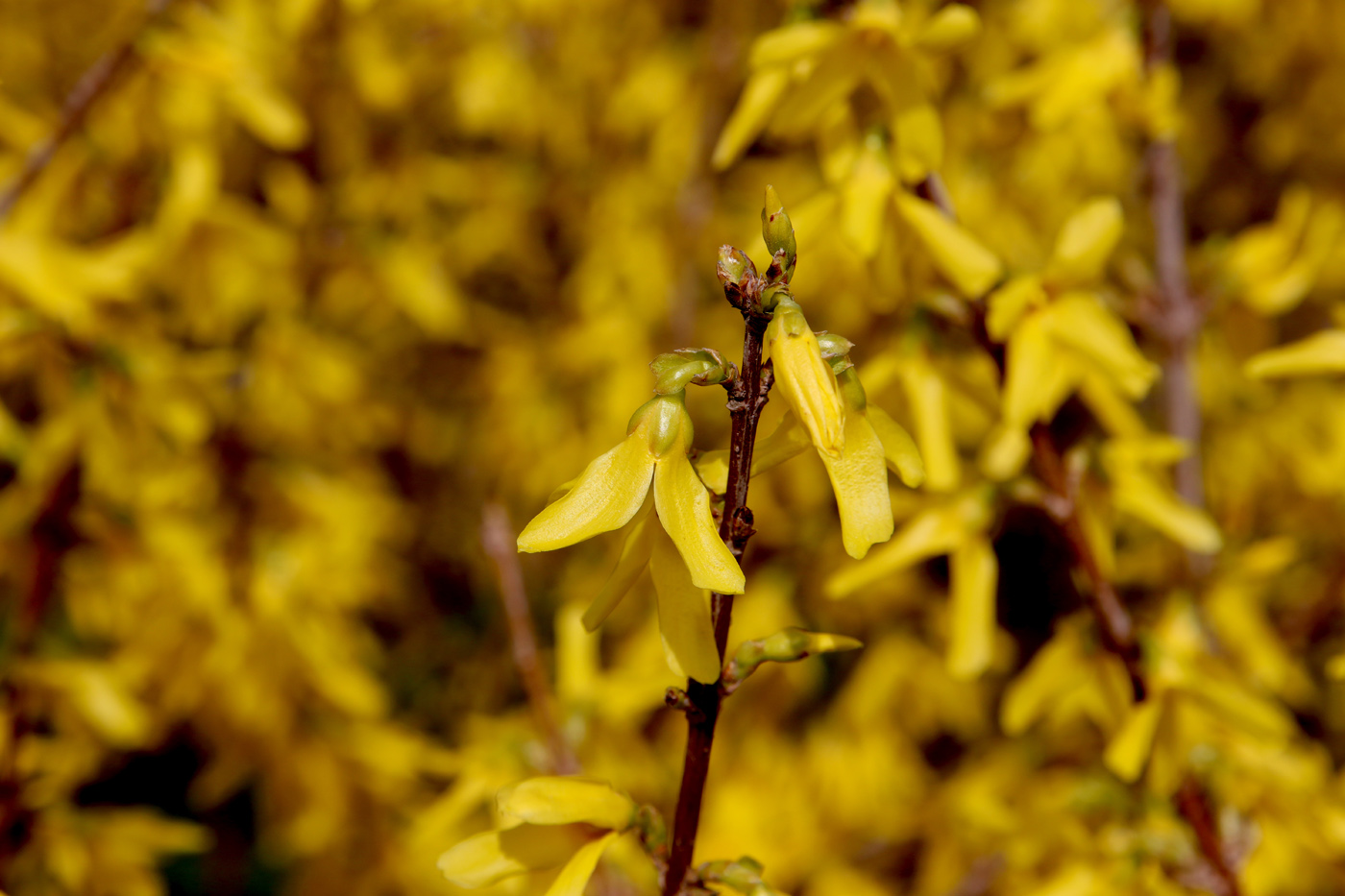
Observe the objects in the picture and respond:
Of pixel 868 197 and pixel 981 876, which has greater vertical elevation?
pixel 868 197

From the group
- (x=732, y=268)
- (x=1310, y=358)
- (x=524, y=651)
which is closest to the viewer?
(x=732, y=268)

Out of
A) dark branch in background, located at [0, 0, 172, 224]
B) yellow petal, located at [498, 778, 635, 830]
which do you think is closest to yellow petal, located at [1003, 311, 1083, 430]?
yellow petal, located at [498, 778, 635, 830]

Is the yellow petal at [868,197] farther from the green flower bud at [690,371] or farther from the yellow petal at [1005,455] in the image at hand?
the green flower bud at [690,371]

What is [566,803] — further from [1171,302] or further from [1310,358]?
[1171,302]

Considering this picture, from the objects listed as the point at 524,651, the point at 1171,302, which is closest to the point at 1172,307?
the point at 1171,302

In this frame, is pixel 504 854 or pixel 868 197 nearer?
pixel 504 854

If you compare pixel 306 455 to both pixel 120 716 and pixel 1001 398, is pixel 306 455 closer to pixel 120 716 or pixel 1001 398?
pixel 120 716
